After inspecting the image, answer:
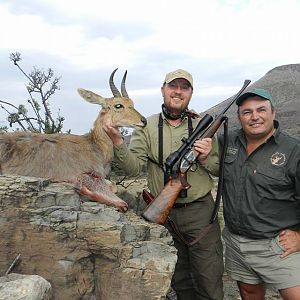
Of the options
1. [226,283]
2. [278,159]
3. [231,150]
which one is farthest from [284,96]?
[278,159]

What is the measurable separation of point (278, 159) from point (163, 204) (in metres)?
1.50

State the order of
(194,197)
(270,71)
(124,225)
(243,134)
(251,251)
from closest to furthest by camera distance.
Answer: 1. (124,225)
2. (251,251)
3. (243,134)
4. (194,197)
5. (270,71)

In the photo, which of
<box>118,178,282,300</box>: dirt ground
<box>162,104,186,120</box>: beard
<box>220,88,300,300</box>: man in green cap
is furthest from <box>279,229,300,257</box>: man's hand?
<box>118,178,282,300</box>: dirt ground

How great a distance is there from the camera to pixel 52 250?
437 centimetres

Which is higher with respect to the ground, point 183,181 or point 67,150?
point 67,150

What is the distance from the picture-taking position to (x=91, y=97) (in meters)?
7.63

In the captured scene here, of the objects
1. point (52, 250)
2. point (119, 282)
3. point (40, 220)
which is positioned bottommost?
point (119, 282)

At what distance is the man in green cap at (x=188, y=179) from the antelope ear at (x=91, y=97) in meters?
1.81

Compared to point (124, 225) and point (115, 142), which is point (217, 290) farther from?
point (115, 142)

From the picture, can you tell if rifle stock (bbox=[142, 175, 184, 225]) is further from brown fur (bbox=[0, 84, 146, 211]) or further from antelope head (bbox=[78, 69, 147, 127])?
antelope head (bbox=[78, 69, 147, 127])

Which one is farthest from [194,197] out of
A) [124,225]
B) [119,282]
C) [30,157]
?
[30,157]

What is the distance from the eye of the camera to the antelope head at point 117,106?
7.08 metres

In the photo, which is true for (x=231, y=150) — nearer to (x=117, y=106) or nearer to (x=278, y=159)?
(x=278, y=159)

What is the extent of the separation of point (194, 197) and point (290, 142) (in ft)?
5.12
